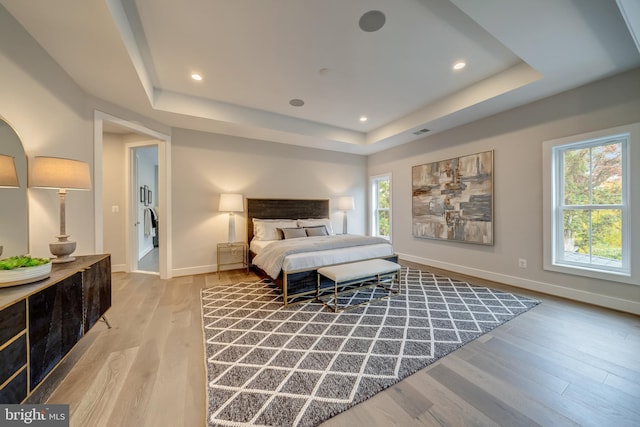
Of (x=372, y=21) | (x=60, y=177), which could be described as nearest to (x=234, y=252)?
(x=60, y=177)

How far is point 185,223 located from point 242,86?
250 cm

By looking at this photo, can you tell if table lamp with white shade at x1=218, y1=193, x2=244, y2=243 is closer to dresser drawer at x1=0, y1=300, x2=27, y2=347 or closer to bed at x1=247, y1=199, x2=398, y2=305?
bed at x1=247, y1=199, x2=398, y2=305

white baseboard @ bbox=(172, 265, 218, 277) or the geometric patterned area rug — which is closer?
the geometric patterned area rug

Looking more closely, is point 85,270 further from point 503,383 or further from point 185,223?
point 503,383

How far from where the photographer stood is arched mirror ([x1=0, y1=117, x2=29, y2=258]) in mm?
1614

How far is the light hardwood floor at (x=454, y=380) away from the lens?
1.31 metres

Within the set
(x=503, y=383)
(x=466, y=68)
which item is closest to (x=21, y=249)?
(x=503, y=383)

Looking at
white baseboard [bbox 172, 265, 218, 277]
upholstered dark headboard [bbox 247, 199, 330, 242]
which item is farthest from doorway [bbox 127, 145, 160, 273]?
upholstered dark headboard [bbox 247, 199, 330, 242]

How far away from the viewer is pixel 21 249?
1.76m

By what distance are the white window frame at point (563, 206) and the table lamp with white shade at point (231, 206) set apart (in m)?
4.61

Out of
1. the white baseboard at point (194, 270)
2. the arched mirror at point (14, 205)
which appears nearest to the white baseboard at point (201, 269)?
the white baseboard at point (194, 270)

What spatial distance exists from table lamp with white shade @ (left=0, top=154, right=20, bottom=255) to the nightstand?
2.61m

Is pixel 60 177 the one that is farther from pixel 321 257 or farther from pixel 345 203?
pixel 345 203

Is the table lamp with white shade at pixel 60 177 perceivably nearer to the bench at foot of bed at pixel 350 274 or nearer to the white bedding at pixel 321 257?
the white bedding at pixel 321 257
